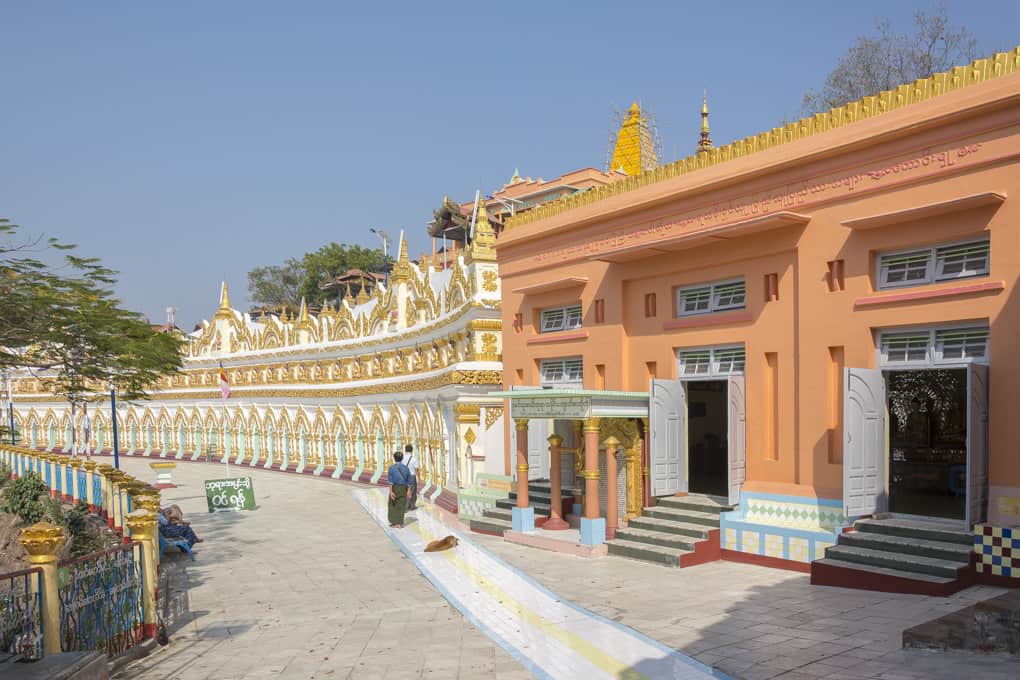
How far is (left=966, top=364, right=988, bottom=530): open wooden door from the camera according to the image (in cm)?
848

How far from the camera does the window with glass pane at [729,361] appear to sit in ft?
38.9

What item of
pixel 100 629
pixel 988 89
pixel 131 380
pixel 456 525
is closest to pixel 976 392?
pixel 988 89

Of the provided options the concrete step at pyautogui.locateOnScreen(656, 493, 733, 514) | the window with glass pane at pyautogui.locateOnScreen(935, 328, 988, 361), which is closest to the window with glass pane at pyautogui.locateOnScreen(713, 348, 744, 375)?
the concrete step at pyautogui.locateOnScreen(656, 493, 733, 514)

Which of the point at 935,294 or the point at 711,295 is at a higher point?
the point at 711,295

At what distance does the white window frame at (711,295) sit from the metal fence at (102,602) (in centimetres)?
855

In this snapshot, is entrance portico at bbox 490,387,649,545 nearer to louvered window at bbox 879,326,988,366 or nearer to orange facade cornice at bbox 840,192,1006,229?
louvered window at bbox 879,326,988,366

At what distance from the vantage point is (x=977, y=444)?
28.1 ft

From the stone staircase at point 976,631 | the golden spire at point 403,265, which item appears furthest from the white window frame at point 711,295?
the golden spire at point 403,265

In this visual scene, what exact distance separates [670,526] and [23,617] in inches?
330

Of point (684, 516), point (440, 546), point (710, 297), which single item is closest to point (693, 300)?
point (710, 297)

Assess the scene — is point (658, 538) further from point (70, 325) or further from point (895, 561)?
point (70, 325)

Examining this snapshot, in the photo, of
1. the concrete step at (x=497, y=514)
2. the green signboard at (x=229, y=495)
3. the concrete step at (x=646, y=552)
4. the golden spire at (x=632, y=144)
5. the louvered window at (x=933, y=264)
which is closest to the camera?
the louvered window at (x=933, y=264)

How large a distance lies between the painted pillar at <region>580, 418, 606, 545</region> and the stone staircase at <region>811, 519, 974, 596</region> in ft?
11.3

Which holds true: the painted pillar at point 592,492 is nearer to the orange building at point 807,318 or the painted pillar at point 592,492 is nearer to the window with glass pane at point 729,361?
the orange building at point 807,318
